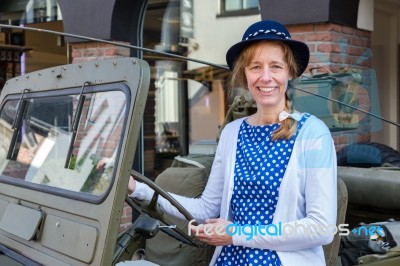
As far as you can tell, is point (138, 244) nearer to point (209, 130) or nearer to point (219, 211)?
point (219, 211)

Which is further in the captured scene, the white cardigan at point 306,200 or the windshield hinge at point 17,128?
the windshield hinge at point 17,128

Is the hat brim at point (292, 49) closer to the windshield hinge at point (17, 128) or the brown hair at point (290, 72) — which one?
the brown hair at point (290, 72)

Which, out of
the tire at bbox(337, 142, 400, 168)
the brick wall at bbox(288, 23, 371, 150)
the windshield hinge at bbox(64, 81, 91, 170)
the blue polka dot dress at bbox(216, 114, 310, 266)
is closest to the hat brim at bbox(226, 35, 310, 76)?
the blue polka dot dress at bbox(216, 114, 310, 266)

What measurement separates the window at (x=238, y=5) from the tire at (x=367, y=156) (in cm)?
232

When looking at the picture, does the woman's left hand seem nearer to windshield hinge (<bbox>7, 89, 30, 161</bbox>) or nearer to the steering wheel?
the steering wheel

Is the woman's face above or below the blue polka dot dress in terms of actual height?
above

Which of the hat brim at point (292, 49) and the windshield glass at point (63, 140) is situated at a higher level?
the hat brim at point (292, 49)

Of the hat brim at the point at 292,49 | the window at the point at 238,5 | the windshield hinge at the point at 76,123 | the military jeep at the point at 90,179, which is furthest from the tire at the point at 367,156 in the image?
the window at the point at 238,5

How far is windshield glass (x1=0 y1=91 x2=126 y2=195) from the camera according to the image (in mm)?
1947

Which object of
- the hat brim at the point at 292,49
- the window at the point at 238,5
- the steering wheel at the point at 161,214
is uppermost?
the window at the point at 238,5

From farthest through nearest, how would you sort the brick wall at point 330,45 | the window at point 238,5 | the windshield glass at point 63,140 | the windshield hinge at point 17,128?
the window at point 238,5, the brick wall at point 330,45, the windshield hinge at point 17,128, the windshield glass at point 63,140

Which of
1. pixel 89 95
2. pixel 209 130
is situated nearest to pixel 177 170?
pixel 89 95

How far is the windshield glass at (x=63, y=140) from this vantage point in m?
1.95

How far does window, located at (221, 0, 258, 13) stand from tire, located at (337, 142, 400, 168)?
7.61 feet
